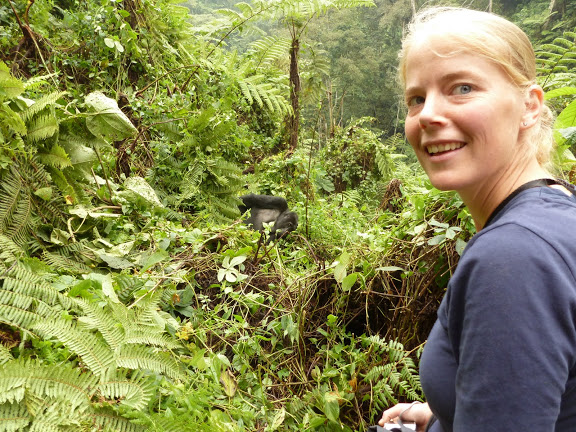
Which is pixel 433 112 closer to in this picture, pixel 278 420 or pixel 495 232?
pixel 495 232

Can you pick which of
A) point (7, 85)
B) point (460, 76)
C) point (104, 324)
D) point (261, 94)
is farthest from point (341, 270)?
point (261, 94)

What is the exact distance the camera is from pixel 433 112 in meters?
0.86

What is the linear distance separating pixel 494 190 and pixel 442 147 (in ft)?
0.48

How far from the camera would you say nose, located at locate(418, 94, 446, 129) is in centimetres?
85

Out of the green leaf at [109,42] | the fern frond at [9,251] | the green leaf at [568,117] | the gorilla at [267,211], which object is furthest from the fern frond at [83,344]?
the green leaf at [109,42]

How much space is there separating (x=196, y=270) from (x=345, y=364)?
0.94m

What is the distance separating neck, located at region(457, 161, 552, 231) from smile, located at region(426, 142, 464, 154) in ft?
0.34

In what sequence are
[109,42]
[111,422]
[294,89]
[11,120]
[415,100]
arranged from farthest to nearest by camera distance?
[294,89] → [109,42] → [11,120] → [111,422] → [415,100]

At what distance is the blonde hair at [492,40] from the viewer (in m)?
0.82

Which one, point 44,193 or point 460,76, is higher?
point 460,76

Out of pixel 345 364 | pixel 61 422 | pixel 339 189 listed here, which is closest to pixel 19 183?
pixel 61 422

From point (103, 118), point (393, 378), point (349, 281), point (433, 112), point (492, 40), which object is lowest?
point (393, 378)

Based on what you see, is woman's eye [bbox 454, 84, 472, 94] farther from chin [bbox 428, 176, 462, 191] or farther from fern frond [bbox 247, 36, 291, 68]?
fern frond [bbox 247, 36, 291, 68]

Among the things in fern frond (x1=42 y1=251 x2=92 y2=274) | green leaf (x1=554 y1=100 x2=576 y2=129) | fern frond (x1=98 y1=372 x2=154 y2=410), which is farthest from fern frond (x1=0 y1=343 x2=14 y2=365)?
green leaf (x1=554 y1=100 x2=576 y2=129)
